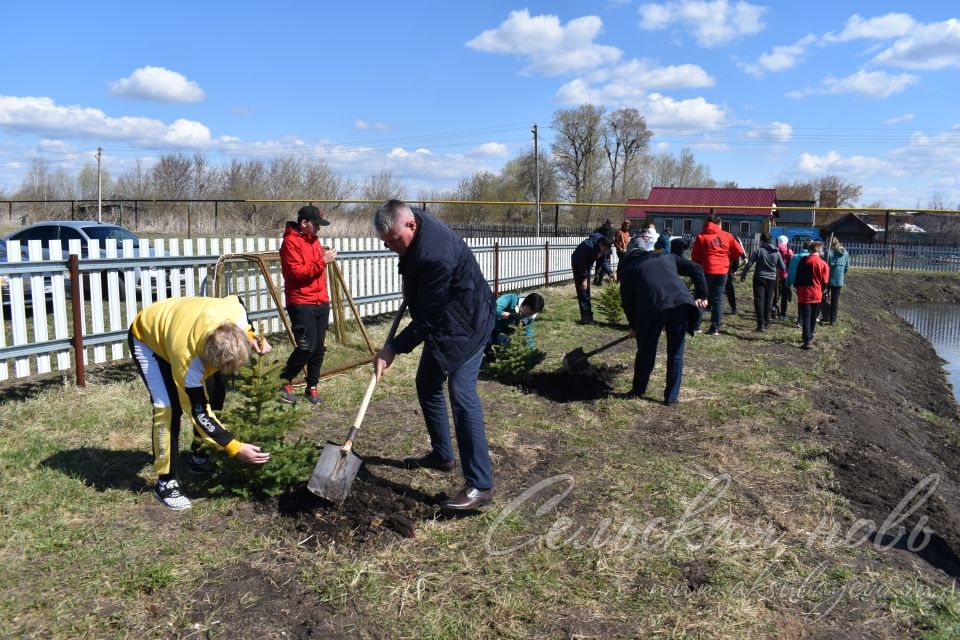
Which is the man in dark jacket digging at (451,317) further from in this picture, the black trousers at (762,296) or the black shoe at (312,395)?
the black trousers at (762,296)

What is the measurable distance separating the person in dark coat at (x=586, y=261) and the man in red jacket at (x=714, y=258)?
143 cm

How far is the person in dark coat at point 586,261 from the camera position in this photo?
11398 millimetres

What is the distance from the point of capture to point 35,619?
2959 mm

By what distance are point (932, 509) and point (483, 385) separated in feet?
13.3

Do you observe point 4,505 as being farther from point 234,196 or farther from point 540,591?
point 234,196

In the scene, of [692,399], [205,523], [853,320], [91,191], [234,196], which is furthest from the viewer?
[91,191]

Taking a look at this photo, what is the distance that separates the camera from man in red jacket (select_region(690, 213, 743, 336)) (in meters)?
10.8

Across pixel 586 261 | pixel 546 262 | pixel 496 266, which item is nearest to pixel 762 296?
pixel 586 261

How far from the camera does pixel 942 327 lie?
18547 millimetres

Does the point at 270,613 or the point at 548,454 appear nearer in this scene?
the point at 270,613

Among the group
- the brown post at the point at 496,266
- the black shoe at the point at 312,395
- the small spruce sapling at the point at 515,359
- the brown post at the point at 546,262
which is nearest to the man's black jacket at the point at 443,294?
the black shoe at the point at 312,395

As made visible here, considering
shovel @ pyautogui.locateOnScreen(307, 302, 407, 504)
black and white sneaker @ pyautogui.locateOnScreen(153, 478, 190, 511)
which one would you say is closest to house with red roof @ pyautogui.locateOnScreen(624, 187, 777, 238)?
shovel @ pyautogui.locateOnScreen(307, 302, 407, 504)

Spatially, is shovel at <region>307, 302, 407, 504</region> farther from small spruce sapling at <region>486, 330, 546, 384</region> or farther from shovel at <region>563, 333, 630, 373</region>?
shovel at <region>563, 333, 630, 373</region>

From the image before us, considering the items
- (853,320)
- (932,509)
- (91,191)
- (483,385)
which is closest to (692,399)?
(483,385)
